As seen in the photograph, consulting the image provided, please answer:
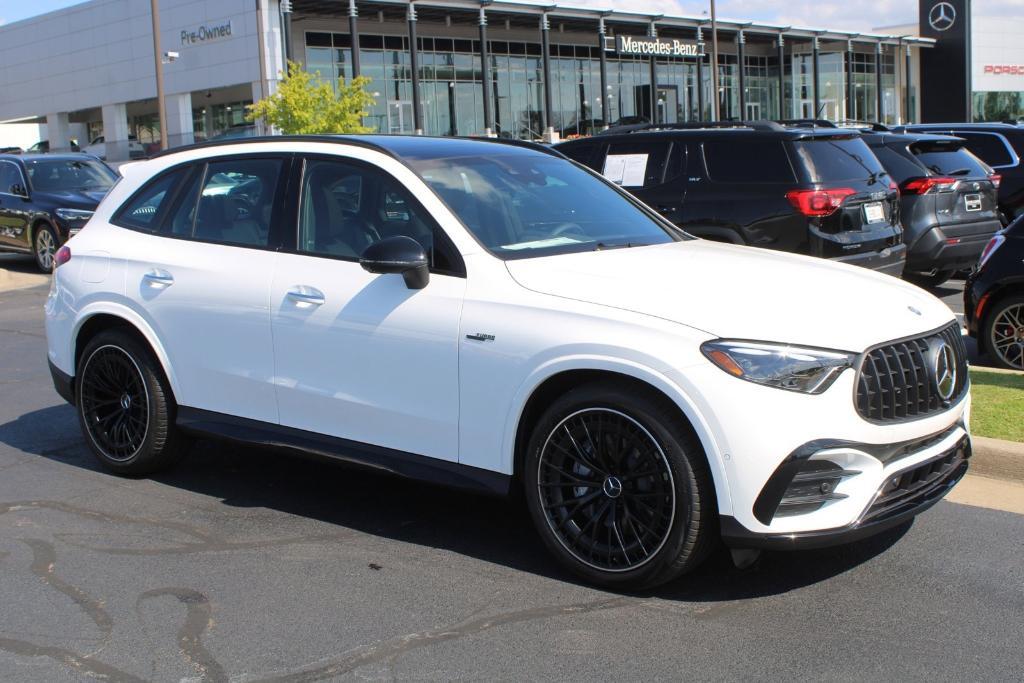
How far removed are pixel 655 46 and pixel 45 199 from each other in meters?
44.4

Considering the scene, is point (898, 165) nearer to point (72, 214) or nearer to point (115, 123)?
point (72, 214)

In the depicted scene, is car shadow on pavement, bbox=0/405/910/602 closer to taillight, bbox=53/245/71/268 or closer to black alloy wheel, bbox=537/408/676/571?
black alloy wheel, bbox=537/408/676/571

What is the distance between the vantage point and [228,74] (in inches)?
2180

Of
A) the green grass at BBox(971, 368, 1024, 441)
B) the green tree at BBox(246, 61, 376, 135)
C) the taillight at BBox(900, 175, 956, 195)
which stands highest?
the green tree at BBox(246, 61, 376, 135)

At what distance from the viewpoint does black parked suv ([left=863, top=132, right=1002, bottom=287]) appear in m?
12.0

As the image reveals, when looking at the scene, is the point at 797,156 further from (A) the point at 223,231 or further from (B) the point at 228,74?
(B) the point at 228,74

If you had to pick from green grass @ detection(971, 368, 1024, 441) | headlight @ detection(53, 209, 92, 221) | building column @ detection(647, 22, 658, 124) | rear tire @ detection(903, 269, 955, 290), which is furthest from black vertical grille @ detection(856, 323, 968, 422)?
building column @ detection(647, 22, 658, 124)

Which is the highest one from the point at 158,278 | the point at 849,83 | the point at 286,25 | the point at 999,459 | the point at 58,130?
the point at 286,25

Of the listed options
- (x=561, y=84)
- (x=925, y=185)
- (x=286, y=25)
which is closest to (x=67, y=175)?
(x=925, y=185)

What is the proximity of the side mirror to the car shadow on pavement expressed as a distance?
97 centimetres

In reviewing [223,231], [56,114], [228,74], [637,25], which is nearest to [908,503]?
[223,231]

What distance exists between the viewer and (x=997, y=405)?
6.79m

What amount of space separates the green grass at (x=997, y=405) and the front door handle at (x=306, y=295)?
3.69 metres

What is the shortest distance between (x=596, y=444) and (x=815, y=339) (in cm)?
95
